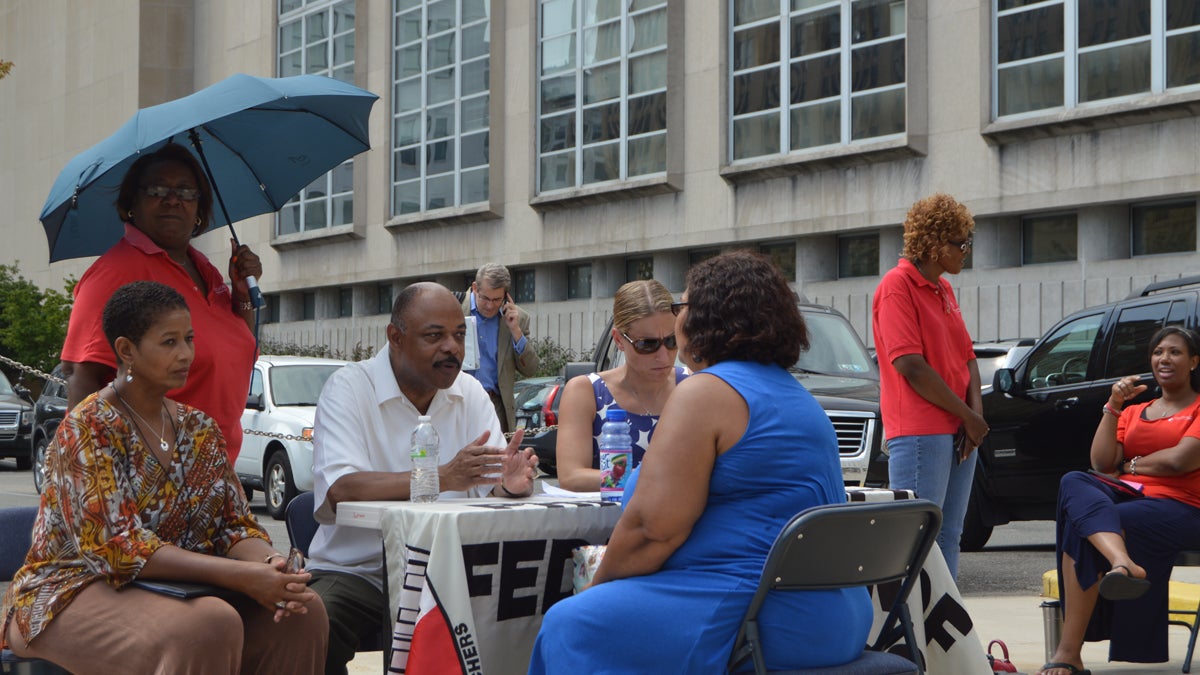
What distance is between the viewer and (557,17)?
3516 cm

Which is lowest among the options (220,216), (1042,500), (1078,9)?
(1042,500)

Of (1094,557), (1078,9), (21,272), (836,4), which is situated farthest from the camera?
(21,272)

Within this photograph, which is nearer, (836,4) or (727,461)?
(727,461)

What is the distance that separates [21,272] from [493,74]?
27773 mm

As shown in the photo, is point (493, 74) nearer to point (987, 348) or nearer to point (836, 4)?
point (836, 4)

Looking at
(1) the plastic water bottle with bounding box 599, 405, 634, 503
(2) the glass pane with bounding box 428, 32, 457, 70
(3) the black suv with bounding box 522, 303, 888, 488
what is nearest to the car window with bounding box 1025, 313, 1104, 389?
(3) the black suv with bounding box 522, 303, 888, 488

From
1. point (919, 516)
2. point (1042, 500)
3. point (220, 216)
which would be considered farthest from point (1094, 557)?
point (1042, 500)

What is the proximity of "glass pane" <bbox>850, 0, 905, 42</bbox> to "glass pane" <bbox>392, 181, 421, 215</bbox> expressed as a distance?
1421 centimetres

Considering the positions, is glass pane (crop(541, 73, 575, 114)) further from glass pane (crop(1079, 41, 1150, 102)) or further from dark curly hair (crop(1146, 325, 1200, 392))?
dark curly hair (crop(1146, 325, 1200, 392))

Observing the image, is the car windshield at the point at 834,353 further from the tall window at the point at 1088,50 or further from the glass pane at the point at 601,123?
the glass pane at the point at 601,123

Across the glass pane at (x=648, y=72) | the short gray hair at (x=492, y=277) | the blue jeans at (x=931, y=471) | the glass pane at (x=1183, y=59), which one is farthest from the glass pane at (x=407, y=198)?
the blue jeans at (x=931, y=471)

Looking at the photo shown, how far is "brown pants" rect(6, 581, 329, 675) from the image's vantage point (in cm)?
425

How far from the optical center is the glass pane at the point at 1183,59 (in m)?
23.2

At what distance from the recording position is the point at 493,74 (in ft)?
120
